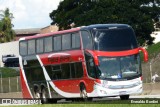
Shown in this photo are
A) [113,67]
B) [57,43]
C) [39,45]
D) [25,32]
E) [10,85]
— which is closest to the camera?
[113,67]

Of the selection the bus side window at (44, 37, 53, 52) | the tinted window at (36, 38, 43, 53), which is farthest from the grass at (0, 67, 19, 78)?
the bus side window at (44, 37, 53, 52)

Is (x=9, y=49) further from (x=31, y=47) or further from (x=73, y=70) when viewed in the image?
(x=73, y=70)

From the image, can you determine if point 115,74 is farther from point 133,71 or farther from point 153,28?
point 153,28

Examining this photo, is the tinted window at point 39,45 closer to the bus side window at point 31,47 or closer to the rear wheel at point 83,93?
the bus side window at point 31,47

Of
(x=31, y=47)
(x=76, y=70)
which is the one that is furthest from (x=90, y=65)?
(x=31, y=47)

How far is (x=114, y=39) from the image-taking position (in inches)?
1126

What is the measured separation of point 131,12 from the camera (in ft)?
235

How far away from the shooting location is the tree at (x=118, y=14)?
70562mm

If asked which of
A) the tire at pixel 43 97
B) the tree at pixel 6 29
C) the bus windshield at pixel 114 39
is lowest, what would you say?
the tire at pixel 43 97

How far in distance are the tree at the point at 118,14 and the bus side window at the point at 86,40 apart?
135 ft

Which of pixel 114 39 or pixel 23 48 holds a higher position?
pixel 23 48

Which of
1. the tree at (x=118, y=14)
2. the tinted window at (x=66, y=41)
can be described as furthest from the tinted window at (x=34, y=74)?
the tree at (x=118, y=14)

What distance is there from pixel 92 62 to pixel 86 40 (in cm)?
126

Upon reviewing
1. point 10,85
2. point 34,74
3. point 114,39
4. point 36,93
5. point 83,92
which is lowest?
point 83,92
